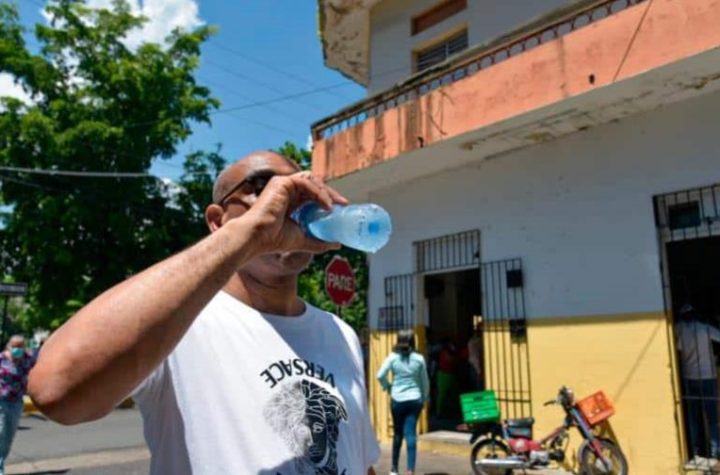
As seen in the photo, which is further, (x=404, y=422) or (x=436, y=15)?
(x=436, y=15)

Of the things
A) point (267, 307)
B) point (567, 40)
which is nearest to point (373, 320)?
point (567, 40)

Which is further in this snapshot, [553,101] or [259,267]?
[553,101]

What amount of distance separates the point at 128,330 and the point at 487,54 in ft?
23.7

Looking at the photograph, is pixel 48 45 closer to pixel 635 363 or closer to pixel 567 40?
pixel 567 40

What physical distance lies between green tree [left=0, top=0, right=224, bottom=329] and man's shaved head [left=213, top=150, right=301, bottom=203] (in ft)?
51.5

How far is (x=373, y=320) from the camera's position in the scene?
9.88 meters

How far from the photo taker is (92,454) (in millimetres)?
8875

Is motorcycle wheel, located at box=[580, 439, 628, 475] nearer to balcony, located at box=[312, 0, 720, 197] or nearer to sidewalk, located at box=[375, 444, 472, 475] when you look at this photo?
sidewalk, located at box=[375, 444, 472, 475]

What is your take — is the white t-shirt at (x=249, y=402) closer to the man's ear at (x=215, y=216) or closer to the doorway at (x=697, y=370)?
the man's ear at (x=215, y=216)

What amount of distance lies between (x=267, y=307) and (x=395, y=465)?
5.99 meters

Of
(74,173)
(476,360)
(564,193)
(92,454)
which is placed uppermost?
(74,173)

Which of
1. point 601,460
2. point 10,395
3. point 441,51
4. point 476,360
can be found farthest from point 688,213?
point 10,395

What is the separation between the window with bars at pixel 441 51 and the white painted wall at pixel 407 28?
0.14m

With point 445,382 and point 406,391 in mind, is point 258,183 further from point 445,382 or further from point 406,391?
point 445,382
